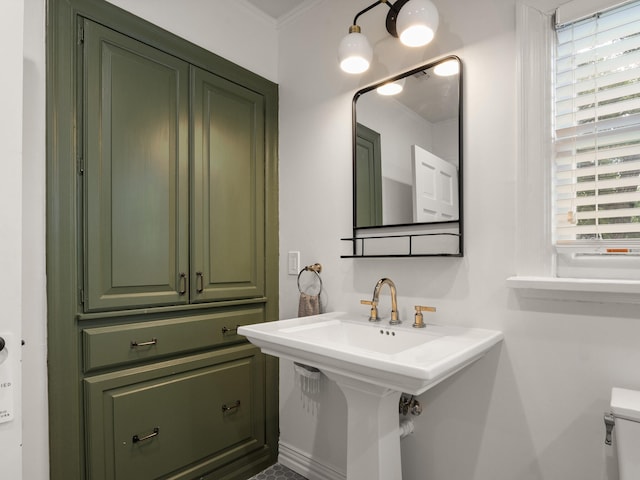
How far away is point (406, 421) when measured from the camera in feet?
5.05

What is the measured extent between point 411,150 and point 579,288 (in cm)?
79

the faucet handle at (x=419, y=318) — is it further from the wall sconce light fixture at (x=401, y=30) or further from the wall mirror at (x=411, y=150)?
the wall sconce light fixture at (x=401, y=30)

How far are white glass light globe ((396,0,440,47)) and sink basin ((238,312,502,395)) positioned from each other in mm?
1088

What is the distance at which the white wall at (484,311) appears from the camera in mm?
1191

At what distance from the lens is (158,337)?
1631 millimetres

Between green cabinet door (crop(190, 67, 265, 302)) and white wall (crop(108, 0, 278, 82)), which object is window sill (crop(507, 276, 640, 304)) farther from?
white wall (crop(108, 0, 278, 82))

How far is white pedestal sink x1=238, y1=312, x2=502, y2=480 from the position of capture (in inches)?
39.8

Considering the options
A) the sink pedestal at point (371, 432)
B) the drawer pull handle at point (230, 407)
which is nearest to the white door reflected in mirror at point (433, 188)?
the sink pedestal at point (371, 432)

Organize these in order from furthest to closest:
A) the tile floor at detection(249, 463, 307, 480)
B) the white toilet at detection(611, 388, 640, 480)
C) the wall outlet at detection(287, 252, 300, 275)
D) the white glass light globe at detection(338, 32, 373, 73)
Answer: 1. the wall outlet at detection(287, 252, 300, 275)
2. the tile floor at detection(249, 463, 307, 480)
3. the white glass light globe at detection(338, 32, 373, 73)
4. the white toilet at detection(611, 388, 640, 480)

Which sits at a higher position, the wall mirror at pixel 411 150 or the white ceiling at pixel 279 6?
the white ceiling at pixel 279 6

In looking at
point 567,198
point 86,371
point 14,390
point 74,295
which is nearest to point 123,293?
point 74,295

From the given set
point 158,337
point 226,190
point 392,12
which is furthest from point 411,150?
point 158,337

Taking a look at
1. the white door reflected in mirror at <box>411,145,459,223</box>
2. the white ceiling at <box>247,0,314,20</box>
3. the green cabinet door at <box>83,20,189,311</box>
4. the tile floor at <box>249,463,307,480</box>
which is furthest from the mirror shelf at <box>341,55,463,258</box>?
the tile floor at <box>249,463,307,480</box>

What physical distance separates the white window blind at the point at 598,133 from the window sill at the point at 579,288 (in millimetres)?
123
